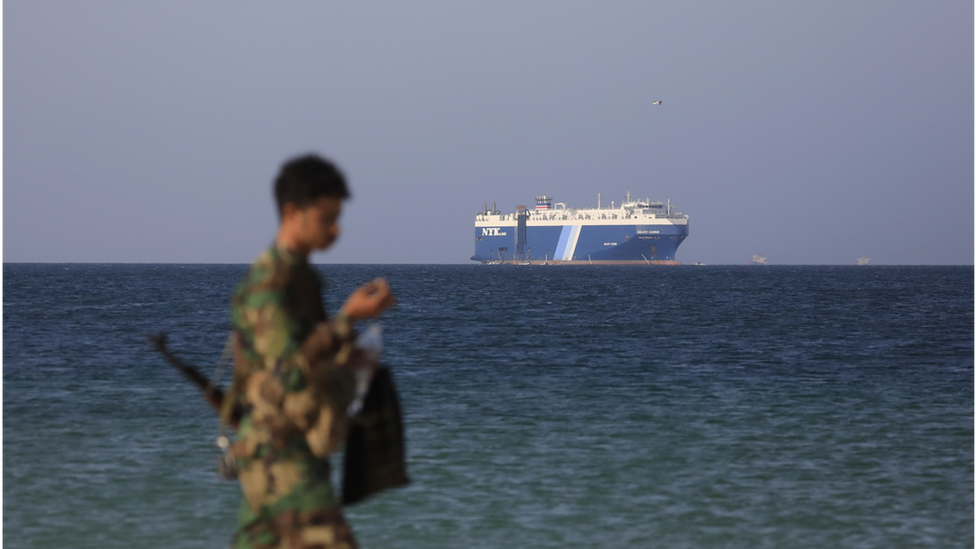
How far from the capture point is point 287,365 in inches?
111

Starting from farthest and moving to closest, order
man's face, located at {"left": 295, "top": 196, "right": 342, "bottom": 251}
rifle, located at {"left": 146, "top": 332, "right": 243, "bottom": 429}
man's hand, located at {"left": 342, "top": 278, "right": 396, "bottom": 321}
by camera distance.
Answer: rifle, located at {"left": 146, "top": 332, "right": 243, "bottom": 429}, man's face, located at {"left": 295, "top": 196, "right": 342, "bottom": 251}, man's hand, located at {"left": 342, "top": 278, "right": 396, "bottom": 321}

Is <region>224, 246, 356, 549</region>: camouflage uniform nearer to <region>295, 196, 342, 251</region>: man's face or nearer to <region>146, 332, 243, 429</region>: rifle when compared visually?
<region>295, 196, 342, 251</region>: man's face

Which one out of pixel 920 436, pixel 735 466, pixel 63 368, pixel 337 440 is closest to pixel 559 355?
pixel 63 368

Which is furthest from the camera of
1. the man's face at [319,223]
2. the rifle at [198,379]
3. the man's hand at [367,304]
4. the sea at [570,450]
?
the sea at [570,450]

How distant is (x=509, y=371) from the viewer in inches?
851

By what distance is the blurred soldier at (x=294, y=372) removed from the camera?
111 inches

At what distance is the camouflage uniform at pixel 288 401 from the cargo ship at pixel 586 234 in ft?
505

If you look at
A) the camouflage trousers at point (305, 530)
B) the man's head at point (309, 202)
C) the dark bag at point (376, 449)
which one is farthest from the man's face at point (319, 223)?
the camouflage trousers at point (305, 530)

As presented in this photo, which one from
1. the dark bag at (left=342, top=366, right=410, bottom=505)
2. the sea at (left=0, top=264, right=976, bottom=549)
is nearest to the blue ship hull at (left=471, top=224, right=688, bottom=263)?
the sea at (left=0, top=264, right=976, bottom=549)

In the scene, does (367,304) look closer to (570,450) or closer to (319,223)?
(319,223)

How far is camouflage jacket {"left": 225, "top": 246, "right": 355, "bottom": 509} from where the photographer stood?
281cm

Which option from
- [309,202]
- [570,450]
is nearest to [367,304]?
[309,202]

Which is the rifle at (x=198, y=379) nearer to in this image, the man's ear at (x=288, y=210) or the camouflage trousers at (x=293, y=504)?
the camouflage trousers at (x=293, y=504)

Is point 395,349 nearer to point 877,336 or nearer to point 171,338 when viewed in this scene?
point 171,338
